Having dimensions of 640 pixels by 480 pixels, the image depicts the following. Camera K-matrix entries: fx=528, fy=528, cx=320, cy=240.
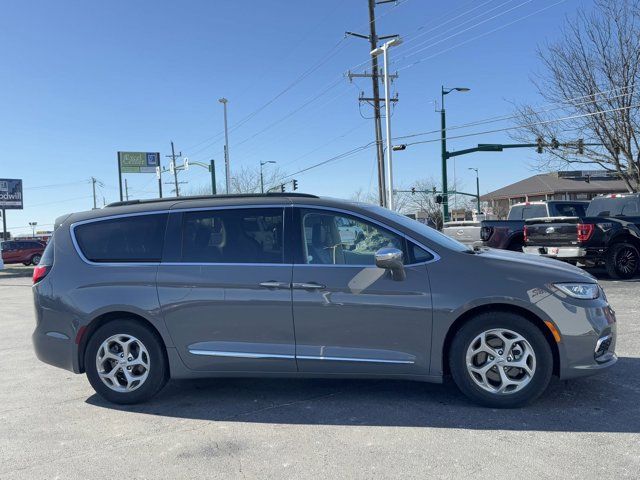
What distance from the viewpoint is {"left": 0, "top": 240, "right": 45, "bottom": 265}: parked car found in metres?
34.8

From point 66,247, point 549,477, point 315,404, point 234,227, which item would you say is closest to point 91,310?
point 66,247

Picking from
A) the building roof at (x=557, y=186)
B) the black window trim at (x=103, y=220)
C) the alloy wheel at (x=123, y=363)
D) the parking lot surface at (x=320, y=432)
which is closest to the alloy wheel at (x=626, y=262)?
the parking lot surface at (x=320, y=432)

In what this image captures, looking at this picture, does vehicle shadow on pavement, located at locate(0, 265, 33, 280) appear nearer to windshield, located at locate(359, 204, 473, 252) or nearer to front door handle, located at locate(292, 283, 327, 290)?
front door handle, located at locate(292, 283, 327, 290)

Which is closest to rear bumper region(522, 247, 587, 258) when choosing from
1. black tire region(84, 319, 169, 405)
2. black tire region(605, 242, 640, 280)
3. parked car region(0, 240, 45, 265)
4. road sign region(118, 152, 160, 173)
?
black tire region(605, 242, 640, 280)

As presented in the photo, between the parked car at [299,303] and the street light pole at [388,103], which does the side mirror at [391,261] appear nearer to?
the parked car at [299,303]

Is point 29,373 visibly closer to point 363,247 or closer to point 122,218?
point 122,218

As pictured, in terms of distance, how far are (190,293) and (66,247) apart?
1.31m

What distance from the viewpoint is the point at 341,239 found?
4.40 meters

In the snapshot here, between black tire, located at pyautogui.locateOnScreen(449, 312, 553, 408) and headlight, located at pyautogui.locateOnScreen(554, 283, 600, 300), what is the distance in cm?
36

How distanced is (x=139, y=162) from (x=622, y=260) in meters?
52.6

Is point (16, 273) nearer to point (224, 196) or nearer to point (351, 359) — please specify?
point (224, 196)

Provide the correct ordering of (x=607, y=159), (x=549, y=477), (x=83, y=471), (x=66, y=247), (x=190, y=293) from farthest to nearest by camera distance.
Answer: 1. (x=607, y=159)
2. (x=66, y=247)
3. (x=190, y=293)
4. (x=83, y=471)
5. (x=549, y=477)

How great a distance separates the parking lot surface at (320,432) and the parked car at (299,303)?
1.03 ft

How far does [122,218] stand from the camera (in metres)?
→ 4.78
